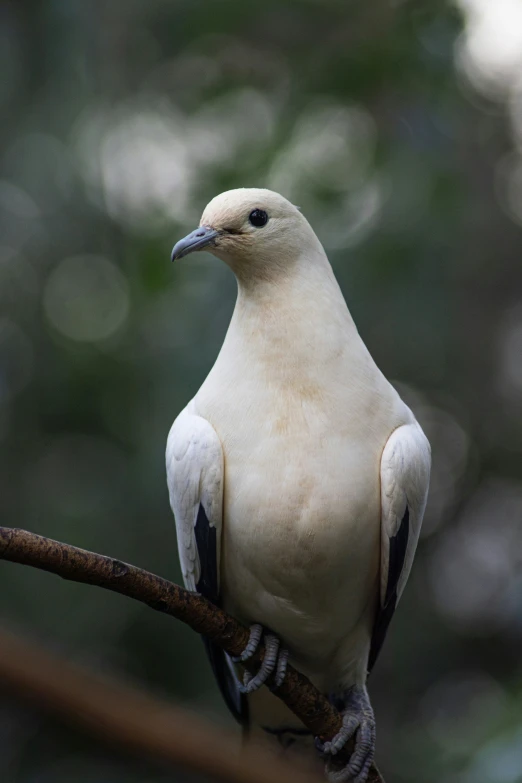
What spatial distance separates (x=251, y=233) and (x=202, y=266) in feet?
9.26

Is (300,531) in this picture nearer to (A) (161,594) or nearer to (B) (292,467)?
(B) (292,467)

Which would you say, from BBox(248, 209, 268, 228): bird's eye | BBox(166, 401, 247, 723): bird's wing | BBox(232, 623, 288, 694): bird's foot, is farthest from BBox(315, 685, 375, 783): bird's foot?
BBox(248, 209, 268, 228): bird's eye

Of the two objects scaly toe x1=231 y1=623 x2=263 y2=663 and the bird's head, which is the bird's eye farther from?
scaly toe x1=231 y1=623 x2=263 y2=663

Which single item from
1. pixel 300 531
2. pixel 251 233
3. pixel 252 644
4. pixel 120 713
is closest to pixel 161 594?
pixel 300 531

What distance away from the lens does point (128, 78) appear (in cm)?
651

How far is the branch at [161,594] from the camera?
1.85 metres

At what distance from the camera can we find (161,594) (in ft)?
7.14

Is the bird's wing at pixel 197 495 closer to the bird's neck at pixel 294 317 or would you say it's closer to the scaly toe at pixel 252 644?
the scaly toe at pixel 252 644

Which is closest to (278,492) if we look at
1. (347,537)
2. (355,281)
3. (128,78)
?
(347,537)

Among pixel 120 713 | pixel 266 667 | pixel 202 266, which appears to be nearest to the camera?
pixel 120 713

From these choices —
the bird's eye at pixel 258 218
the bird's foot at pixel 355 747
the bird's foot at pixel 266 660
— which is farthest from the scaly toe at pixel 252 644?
the bird's eye at pixel 258 218

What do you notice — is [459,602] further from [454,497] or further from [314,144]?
[314,144]

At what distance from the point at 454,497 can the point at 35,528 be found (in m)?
2.90

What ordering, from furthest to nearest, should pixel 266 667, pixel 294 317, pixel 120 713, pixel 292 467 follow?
pixel 294 317 < pixel 266 667 < pixel 292 467 < pixel 120 713
